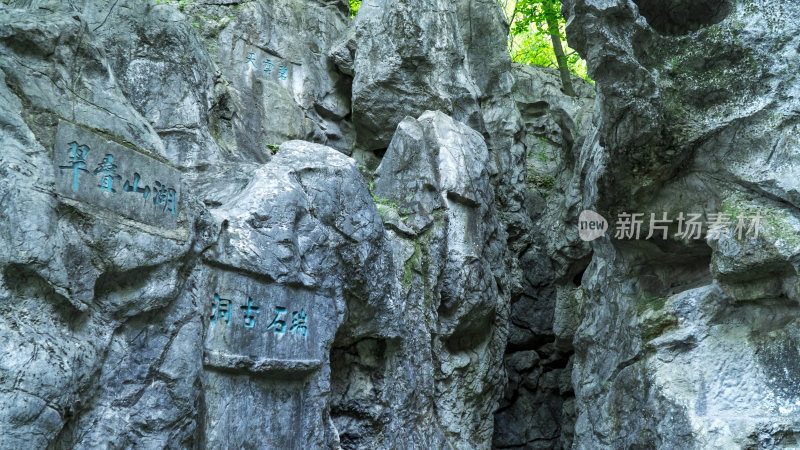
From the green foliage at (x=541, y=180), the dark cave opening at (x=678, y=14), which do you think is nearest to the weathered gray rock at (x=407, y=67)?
the green foliage at (x=541, y=180)

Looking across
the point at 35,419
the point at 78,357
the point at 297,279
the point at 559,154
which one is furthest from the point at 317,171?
the point at 559,154

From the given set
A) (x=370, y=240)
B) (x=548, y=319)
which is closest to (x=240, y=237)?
(x=370, y=240)

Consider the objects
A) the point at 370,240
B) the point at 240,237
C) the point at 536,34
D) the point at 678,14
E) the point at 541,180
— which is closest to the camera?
the point at 240,237

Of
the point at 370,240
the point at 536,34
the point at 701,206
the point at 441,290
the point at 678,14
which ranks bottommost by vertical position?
the point at 441,290

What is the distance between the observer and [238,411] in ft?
18.4

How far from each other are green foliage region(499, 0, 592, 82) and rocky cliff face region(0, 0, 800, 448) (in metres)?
4.16

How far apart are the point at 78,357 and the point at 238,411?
155cm

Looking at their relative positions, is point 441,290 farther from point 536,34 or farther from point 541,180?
point 536,34

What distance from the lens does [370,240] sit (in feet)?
23.4

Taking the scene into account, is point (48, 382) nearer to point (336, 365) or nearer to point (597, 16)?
point (336, 365)

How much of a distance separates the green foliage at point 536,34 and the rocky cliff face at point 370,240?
4.16 m

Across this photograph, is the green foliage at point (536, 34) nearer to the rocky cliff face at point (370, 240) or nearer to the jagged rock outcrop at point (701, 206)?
the rocky cliff face at point (370, 240)

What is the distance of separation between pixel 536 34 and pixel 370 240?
484 inches

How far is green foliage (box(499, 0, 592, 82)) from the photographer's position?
15625mm
